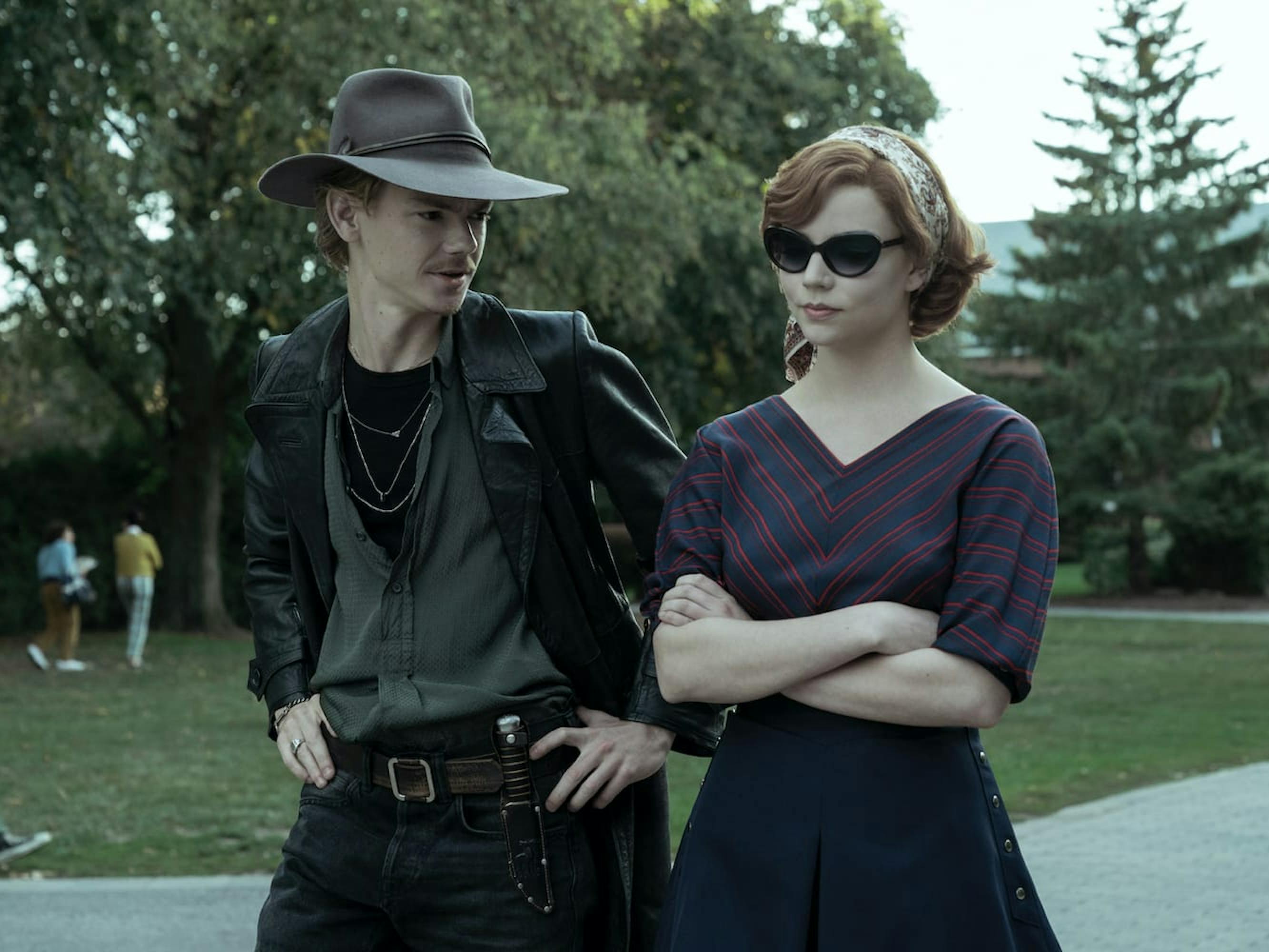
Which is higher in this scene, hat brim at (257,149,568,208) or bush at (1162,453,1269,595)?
hat brim at (257,149,568,208)

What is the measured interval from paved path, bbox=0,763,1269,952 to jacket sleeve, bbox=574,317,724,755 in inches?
139

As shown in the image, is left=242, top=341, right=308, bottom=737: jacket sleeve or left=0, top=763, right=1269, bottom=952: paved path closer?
left=242, top=341, right=308, bottom=737: jacket sleeve

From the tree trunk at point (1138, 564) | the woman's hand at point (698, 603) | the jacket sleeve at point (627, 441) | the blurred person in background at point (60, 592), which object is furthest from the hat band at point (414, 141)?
the tree trunk at point (1138, 564)

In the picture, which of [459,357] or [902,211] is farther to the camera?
[459,357]

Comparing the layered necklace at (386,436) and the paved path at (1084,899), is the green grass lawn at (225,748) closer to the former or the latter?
the paved path at (1084,899)

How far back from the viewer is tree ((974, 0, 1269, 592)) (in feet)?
122

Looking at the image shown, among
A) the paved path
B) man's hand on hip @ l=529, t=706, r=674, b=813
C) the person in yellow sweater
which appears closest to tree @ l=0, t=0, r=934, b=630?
the person in yellow sweater

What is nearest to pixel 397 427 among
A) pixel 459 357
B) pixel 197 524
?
pixel 459 357

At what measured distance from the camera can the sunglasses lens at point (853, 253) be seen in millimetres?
2625

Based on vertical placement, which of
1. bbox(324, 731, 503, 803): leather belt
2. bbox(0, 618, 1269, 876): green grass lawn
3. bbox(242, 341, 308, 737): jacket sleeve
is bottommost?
bbox(0, 618, 1269, 876): green grass lawn

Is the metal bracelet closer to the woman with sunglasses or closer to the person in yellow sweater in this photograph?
the woman with sunglasses

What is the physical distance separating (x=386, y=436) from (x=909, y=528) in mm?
1028

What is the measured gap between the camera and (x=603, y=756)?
2967 millimetres

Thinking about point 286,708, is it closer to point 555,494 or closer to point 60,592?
point 555,494
